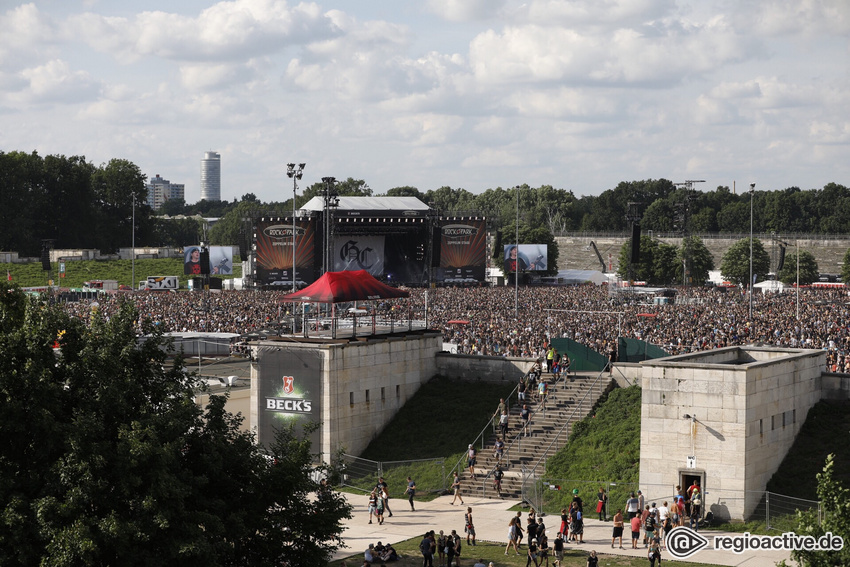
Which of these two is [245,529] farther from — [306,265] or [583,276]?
[583,276]

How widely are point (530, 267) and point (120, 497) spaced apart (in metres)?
108

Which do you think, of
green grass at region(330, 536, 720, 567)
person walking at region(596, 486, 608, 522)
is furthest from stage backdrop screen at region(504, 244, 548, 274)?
green grass at region(330, 536, 720, 567)

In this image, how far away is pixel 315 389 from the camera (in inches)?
1412

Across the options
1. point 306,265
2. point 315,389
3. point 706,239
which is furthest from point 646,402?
point 706,239

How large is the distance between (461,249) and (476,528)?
73.4m

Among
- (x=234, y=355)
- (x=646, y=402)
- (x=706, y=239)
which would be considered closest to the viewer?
(x=646, y=402)

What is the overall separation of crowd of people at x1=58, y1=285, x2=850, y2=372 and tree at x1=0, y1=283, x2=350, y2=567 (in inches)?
705

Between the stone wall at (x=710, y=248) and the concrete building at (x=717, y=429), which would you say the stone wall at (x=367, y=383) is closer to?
the concrete building at (x=717, y=429)

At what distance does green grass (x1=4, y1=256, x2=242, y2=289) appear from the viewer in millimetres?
118175

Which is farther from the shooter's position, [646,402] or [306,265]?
[306,265]

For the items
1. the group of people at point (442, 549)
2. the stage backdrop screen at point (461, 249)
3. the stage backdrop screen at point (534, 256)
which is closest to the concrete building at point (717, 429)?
the group of people at point (442, 549)

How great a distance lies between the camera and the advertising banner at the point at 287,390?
35.9 metres

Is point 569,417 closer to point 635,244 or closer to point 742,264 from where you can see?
point 635,244

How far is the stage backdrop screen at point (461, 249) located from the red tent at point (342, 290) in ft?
202
